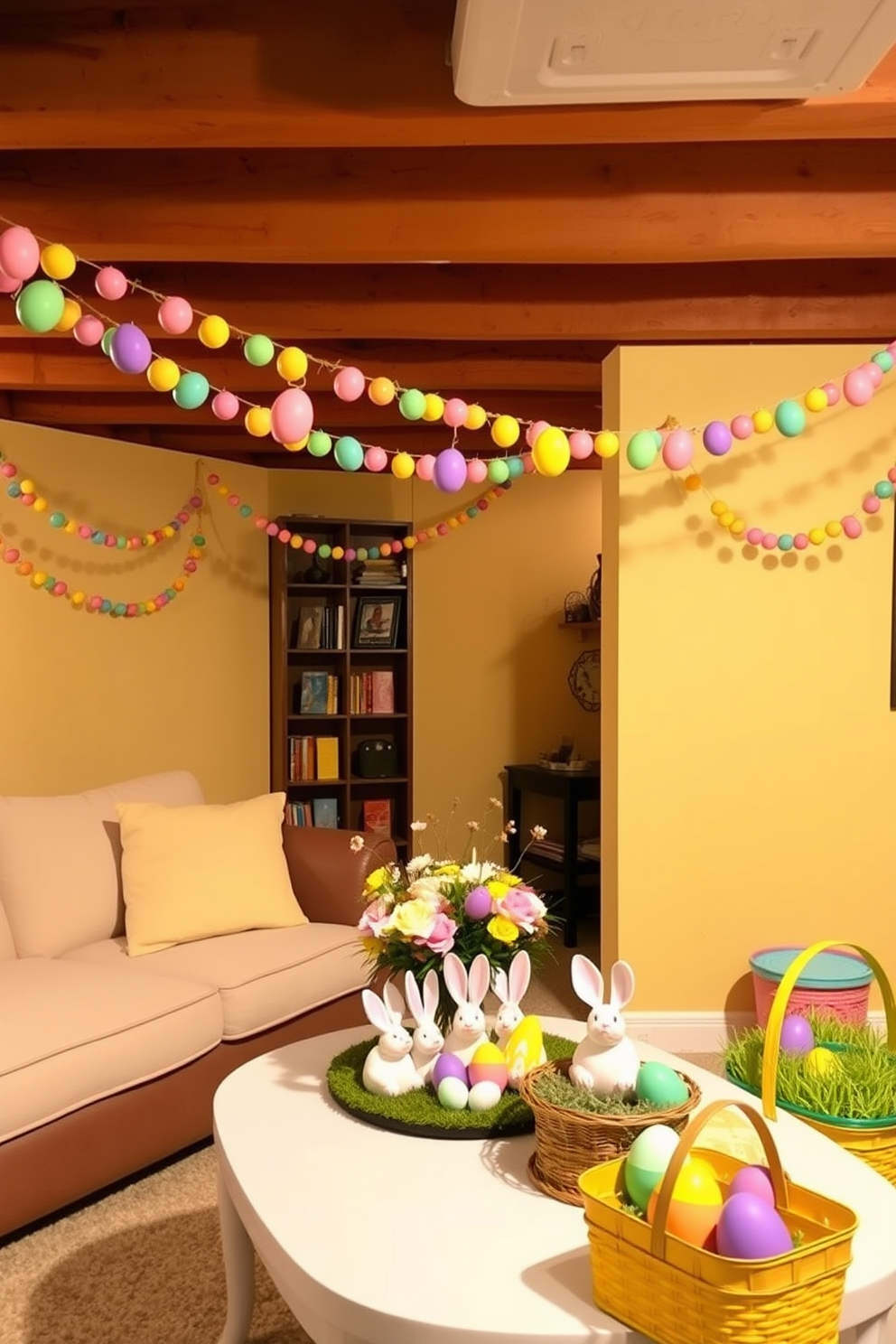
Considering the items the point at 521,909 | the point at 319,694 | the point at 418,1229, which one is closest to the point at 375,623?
the point at 319,694

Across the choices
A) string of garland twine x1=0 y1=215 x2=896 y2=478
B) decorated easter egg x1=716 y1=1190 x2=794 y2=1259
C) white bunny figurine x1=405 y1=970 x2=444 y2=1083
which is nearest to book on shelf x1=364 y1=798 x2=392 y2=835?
string of garland twine x1=0 y1=215 x2=896 y2=478

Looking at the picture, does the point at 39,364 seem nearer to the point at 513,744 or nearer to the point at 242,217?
the point at 242,217

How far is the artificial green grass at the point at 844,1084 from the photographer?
2.19 metres

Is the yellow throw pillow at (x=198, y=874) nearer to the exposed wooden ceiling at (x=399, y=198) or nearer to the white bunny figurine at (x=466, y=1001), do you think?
the white bunny figurine at (x=466, y=1001)

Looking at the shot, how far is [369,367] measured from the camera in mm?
4742

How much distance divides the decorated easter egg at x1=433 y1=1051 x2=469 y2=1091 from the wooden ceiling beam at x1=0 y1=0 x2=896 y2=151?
6.11ft

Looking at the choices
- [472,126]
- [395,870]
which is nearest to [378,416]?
[472,126]

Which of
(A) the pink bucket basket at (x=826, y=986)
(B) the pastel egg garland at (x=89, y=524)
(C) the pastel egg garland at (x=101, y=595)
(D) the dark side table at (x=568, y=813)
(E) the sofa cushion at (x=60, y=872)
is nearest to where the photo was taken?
(E) the sofa cushion at (x=60, y=872)

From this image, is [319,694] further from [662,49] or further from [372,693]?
[662,49]

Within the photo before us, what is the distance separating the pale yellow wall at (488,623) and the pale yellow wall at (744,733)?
2326 millimetres

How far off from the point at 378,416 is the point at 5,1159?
3.55 meters

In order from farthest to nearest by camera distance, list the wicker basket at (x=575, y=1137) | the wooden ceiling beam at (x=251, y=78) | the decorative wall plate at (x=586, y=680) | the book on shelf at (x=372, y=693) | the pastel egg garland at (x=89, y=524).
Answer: the decorative wall plate at (x=586, y=680), the book on shelf at (x=372, y=693), the pastel egg garland at (x=89, y=524), the wooden ceiling beam at (x=251, y=78), the wicker basket at (x=575, y=1137)

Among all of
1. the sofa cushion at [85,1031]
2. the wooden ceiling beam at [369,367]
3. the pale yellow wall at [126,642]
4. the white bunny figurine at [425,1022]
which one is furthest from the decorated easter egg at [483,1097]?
the pale yellow wall at [126,642]

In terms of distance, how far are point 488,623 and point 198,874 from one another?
3094 millimetres
